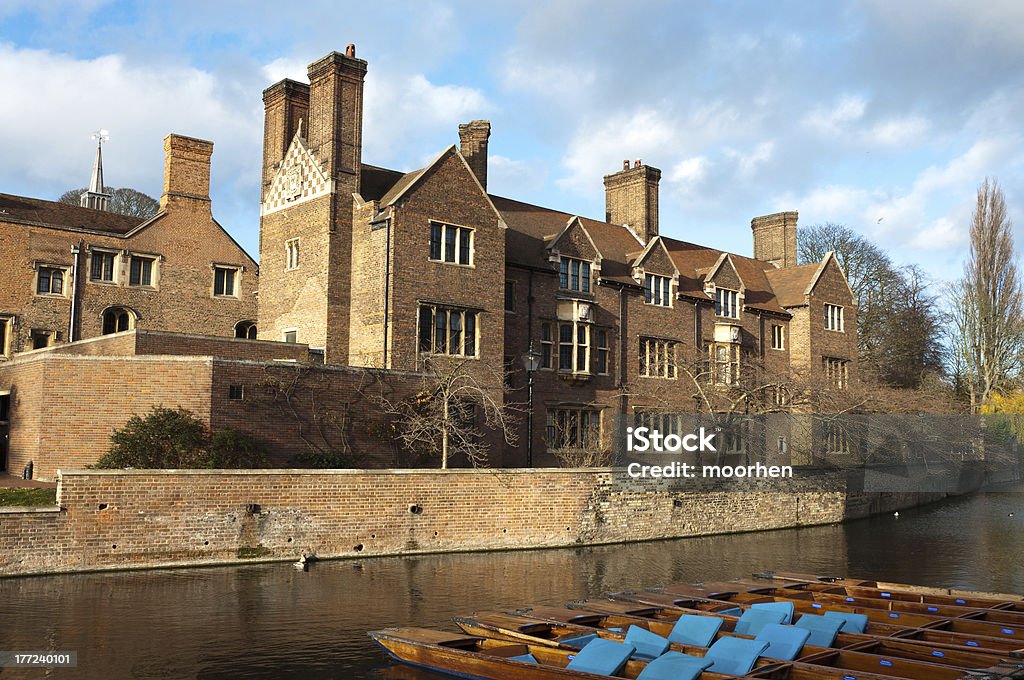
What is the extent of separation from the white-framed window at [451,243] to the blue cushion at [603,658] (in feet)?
64.4

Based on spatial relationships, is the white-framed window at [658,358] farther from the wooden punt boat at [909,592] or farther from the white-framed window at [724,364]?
the wooden punt boat at [909,592]

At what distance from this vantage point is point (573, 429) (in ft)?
113


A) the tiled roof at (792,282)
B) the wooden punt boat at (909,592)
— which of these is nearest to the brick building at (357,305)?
the tiled roof at (792,282)

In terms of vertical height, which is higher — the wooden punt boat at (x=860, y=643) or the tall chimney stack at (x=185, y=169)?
the tall chimney stack at (x=185, y=169)

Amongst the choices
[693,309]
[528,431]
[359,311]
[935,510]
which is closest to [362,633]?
[359,311]

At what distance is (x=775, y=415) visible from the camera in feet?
121

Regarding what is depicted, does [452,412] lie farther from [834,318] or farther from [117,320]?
[834,318]

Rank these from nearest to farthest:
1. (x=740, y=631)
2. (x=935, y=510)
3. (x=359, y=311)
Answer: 1. (x=740, y=631)
2. (x=359, y=311)
3. (x=935, y=510)

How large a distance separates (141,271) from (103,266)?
143cm

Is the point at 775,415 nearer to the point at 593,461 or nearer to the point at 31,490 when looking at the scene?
the point at 593,461

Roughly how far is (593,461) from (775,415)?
8.26m

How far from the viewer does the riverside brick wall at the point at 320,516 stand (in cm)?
1902

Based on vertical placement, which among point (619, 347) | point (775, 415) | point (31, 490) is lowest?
point (31, 490)

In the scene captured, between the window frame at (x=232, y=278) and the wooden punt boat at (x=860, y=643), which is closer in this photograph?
the wooden punt boat at (x=860, y=643)
